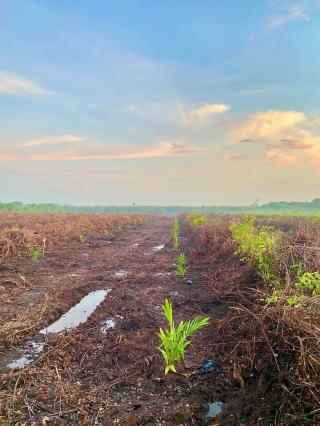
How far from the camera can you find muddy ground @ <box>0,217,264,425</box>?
4156 mm

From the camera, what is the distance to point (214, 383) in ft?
15.4

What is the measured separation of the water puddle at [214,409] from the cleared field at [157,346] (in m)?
0.02

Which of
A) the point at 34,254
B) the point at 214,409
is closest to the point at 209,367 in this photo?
the point at 214,409

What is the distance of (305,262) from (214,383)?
2.72 metres

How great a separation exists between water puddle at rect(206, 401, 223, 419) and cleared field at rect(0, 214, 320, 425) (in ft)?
0.06

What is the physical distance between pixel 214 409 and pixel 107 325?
10.2 feet

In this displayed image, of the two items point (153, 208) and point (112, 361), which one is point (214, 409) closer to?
point (112, 361)

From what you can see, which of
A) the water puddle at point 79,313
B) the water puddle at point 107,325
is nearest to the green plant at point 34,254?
the water puddle at point 79,313

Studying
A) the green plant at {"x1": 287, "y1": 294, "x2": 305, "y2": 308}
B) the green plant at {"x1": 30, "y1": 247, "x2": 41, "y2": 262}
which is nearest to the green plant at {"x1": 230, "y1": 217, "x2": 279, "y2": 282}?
the green plant at {"x1": 287, "y1": 294, "x2": 305, "y2": 308}

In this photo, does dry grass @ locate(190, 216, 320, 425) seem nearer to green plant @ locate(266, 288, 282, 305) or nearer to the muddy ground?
green plant @ locate(266, 288, 282, 305)

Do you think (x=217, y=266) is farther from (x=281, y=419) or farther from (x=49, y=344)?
(x=281, y=419)

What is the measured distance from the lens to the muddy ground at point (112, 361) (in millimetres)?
4156

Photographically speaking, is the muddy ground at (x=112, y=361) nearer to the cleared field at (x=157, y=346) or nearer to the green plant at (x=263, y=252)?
the cleared field at (x=157, y=346)

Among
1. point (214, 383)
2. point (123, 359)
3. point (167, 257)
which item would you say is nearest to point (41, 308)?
point (123, 359)
